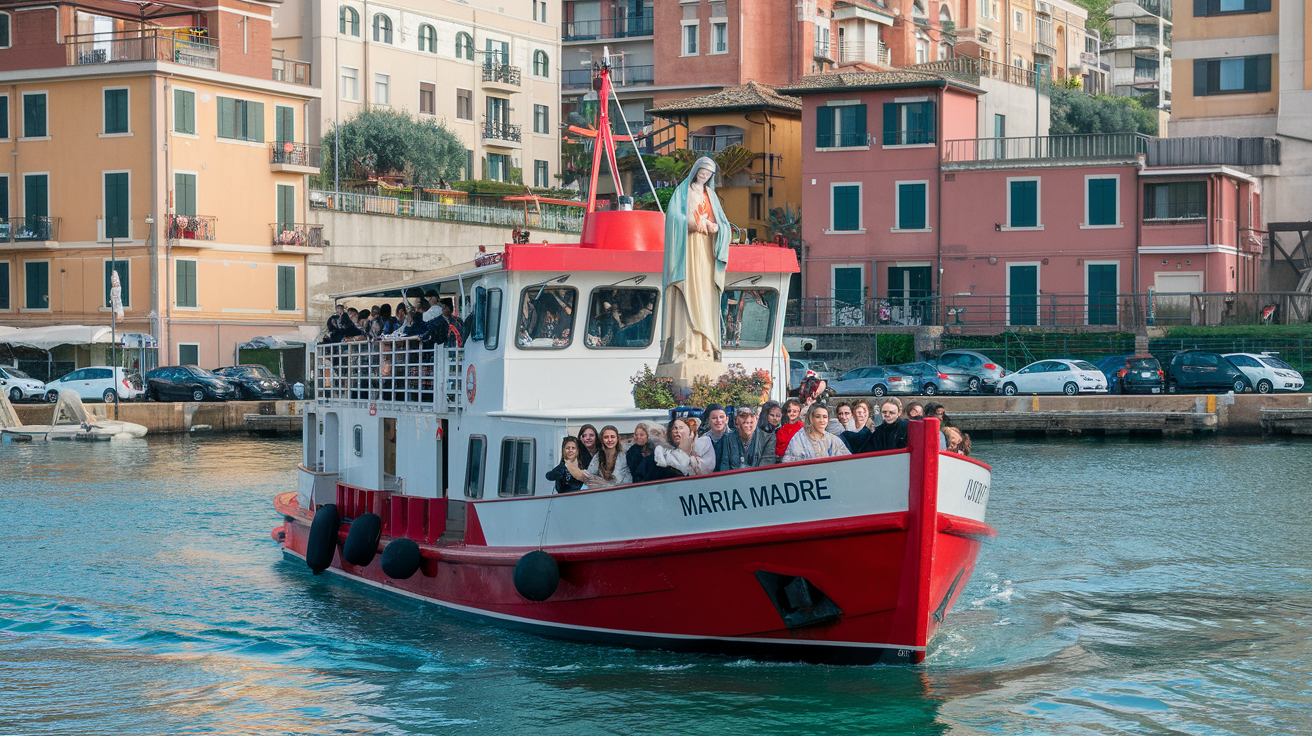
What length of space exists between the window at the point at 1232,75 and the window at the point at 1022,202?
11.3 meters

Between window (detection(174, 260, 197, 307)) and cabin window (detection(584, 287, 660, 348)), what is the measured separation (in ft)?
126

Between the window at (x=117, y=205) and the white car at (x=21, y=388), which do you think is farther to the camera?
the window at (x=117, y=205)

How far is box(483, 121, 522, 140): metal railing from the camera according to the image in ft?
234

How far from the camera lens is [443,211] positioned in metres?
58.3

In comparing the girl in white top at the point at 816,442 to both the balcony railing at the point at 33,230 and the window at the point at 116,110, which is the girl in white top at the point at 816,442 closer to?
the window at the point at 116,110

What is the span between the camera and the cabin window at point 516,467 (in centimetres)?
1476

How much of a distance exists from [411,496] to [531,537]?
2843mm

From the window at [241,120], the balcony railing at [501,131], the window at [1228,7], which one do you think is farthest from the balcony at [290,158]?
the window at [1228,7]

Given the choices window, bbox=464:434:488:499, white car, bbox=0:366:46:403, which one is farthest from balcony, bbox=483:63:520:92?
window, bbox=464:434:488:499

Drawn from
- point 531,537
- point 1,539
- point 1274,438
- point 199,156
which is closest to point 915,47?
point 199,156

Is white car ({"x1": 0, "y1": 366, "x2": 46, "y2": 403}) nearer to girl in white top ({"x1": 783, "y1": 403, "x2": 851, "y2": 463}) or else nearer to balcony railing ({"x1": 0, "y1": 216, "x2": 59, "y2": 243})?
balcony railing ({"x1": 0, "y1": 216, "x2": 59, "y2": 243})

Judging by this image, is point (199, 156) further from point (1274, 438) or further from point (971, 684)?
point (971, 684)

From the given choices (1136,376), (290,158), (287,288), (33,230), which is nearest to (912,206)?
(1136,376)

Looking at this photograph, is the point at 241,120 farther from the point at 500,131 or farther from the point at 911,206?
the point at 911,206
